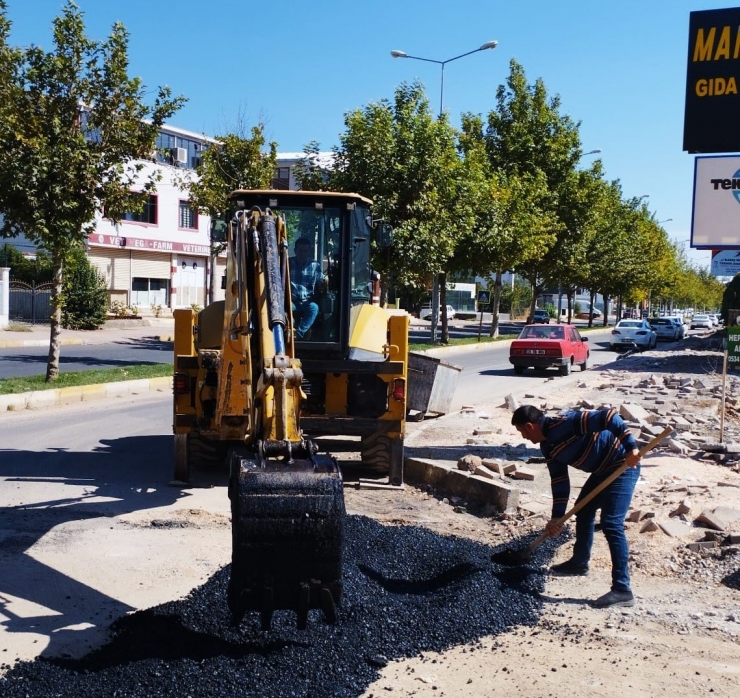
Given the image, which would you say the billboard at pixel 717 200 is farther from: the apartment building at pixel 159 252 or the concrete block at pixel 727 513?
the apartment building at pixel 159 252

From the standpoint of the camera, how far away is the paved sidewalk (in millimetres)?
27170

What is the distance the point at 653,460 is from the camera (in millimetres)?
11086

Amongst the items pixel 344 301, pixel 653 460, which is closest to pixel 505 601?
pixel 344 301

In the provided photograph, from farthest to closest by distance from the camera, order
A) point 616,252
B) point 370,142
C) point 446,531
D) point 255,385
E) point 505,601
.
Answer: point 616,252
point 370,142
point 446,531
point 505,601
point 255,385

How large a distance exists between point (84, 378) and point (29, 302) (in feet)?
61.2

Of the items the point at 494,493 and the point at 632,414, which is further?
the point at 632,414

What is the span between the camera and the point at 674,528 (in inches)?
302

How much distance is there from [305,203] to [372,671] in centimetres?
560

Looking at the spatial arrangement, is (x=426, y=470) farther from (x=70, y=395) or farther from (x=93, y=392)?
(x=93, y=392)

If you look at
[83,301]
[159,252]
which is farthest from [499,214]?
[159,252]

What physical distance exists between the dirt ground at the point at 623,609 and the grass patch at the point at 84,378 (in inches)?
286

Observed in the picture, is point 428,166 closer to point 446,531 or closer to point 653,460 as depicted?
point 653,460

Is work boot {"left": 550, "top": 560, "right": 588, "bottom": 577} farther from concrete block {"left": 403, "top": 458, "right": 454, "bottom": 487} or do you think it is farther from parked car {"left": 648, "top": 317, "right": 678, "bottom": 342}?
parked car {"left": 648, "top": 317, "right": 678, "bottom": 342}

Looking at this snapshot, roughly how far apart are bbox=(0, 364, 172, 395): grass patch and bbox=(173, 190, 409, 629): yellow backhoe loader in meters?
7.13
